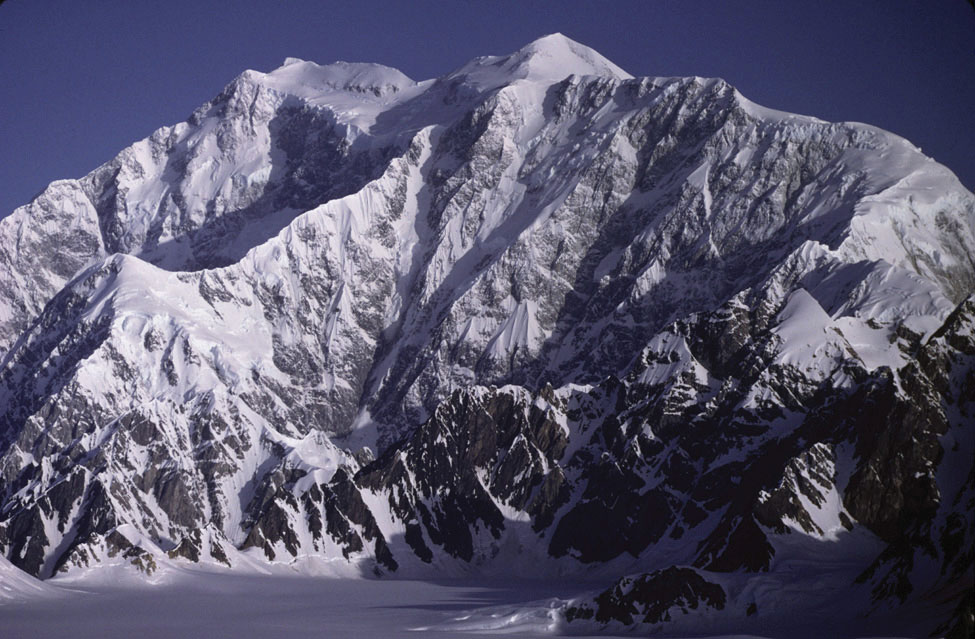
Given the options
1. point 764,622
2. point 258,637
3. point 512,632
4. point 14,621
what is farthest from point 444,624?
point 14,621

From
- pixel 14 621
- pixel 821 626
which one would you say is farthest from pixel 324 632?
pixel 821 626

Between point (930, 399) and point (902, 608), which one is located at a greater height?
point (930, 399)

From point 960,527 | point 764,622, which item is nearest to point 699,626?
point 764,622

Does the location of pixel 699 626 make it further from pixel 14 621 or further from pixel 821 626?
pixel 14 621

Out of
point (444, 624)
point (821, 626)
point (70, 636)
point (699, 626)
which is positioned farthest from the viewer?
point (444, 624)

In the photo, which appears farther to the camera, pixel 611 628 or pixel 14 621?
pixel 611 628

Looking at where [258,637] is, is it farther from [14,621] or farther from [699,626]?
[699,626]

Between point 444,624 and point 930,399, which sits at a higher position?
point 930,399

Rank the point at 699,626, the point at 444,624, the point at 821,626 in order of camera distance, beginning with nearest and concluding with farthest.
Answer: the point at 821,626 < the point at 699,626 < the point at 444,624

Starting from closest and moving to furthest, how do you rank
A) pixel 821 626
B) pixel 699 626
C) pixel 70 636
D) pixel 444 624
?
pixel 70 636 < pixel 821 626 < pixel 699 626 < pixel 444 624
